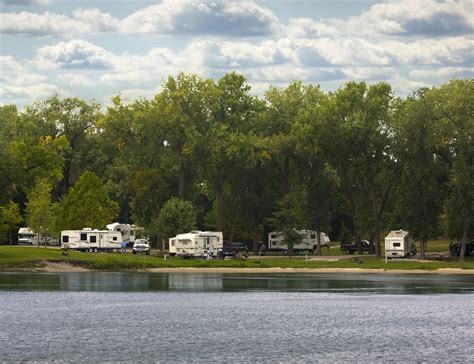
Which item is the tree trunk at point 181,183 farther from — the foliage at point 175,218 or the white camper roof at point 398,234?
the white camper roof at point 398,234

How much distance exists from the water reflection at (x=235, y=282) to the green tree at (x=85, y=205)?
63.7 ft

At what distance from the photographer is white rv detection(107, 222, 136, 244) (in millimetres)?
132875

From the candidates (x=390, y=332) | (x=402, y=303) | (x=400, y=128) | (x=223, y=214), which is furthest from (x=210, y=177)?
(x=390, y=332)

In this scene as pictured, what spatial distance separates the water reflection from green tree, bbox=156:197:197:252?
13.7m

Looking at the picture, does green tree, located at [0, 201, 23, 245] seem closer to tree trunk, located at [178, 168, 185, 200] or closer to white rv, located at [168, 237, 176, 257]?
white rv, located at [168, 237, 176, 257]

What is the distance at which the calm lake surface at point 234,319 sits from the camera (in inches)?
2213

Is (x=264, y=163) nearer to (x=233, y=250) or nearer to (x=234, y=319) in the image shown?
(x=233, y=250)

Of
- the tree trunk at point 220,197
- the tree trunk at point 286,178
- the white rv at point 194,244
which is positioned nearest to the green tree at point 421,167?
the tree trunk at point 286,178

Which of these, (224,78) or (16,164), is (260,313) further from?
(224,78)

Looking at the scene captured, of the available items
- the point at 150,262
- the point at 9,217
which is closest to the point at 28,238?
the point at 9,217

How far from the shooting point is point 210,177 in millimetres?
138625

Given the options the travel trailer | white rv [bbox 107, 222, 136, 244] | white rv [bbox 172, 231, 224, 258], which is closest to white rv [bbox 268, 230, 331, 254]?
white rv [bbox 172, 231, 224, 258]

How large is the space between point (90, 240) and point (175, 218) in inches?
422

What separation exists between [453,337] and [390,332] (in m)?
4.11
